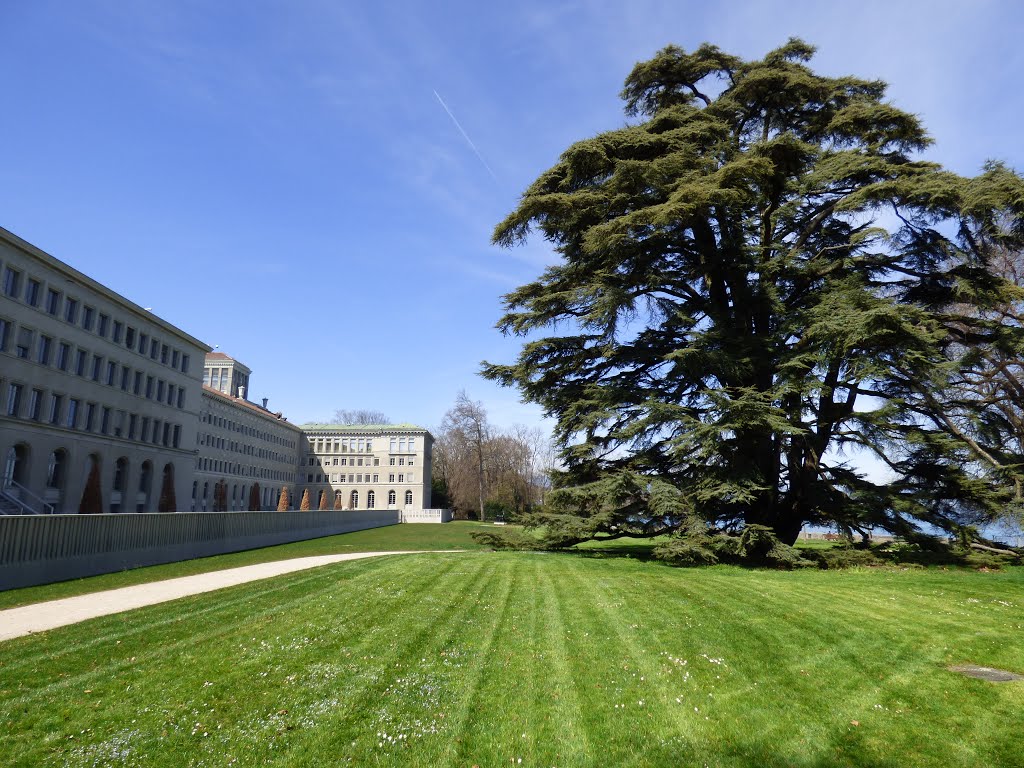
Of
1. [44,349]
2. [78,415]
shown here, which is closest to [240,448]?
[78,415]

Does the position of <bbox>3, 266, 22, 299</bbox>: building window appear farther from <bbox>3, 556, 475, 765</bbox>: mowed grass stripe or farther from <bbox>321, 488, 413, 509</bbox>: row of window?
<bbox>321, 488, 413, 509</bbox>: row of window

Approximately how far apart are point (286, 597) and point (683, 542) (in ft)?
33.4

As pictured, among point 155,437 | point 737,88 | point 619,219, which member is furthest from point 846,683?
point 155,437

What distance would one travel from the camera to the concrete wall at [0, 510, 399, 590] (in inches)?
496

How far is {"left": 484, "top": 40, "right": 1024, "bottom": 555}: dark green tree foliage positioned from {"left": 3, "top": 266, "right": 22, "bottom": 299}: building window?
29249mm

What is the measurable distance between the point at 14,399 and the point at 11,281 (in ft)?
21.4

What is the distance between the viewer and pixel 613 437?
709 inches

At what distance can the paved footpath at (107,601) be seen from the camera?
28.8 feet

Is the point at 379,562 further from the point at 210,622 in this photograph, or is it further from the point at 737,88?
the point at 737,88

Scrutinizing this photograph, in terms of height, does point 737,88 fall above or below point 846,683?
above

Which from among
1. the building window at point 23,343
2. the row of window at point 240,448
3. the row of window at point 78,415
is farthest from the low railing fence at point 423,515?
the building window at point 23,343

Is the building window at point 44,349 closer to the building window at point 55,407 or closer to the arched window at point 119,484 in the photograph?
the building window at point 55,407

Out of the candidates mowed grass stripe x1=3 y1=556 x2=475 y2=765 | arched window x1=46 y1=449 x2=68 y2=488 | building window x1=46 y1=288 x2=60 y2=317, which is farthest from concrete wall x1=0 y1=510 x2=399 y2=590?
building window x1=46 y1=288 x2=60 y2=317

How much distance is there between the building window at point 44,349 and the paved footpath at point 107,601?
2850 cm
